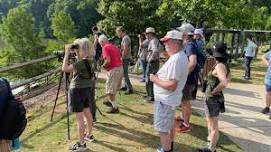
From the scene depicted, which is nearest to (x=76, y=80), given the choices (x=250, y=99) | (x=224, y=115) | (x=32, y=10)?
(x=224, y=115)

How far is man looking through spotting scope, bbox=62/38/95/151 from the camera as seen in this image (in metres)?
6.22

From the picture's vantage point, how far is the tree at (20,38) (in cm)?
5406

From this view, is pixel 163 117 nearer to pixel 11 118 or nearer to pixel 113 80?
pixel 11 118

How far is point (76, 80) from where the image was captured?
6445 mm

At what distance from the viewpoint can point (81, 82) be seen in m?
6.45

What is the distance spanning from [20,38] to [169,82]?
5272cm

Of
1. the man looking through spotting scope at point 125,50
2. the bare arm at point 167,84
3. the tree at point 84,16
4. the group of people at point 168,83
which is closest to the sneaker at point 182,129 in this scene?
the group of people at point 168,83

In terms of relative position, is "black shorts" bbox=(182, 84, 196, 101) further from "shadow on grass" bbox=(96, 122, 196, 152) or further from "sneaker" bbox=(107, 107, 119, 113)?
"sneaker" bbox=(107, 107, 119, 113)

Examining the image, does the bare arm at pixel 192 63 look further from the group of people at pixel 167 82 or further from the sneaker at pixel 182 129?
the sneaker at pixel 182 129

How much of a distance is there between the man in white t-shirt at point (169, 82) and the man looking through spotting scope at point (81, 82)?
127 cm

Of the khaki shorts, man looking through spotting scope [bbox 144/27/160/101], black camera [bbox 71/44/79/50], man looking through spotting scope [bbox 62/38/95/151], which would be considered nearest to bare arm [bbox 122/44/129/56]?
man looking through spotting scope [bbox 144/27/160/101]

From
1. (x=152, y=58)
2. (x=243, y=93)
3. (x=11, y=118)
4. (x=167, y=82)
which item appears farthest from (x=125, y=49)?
(x=11, y=118)

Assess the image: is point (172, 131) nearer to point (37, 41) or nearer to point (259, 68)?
point (259, 68)

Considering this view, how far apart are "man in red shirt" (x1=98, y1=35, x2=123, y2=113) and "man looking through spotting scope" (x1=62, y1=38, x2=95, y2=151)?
1638mm
